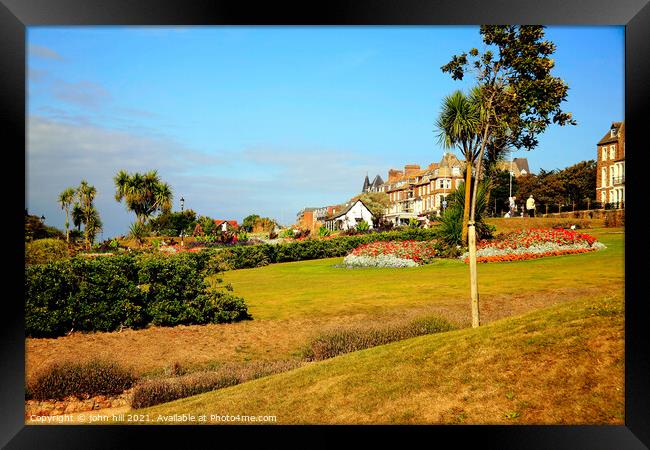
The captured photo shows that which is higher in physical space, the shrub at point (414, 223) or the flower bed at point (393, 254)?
the shrub at point (414, 223)

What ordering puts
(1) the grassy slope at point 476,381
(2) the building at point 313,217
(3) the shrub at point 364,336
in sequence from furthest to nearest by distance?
(2) the building at point 313,217
(3) the shrub at point 364,336
(1) the grassy slope at point 476,381

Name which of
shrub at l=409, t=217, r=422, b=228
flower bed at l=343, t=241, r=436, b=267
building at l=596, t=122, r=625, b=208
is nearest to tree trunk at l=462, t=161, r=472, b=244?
flower bed at l=343, t=241, r=436, b=267

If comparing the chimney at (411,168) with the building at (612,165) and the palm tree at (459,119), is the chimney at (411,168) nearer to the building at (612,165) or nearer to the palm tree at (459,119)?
the palm tree at (459,119)

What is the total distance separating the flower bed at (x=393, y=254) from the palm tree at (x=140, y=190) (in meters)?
3.49

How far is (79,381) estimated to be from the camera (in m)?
5.70

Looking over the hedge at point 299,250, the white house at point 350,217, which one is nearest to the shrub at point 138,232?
the hedge at point 299,250

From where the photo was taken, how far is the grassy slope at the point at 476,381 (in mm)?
4699

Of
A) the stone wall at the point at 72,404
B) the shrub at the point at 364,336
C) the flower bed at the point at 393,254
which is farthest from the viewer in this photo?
the flower bed at the point at 393,254

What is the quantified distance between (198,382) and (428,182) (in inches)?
167

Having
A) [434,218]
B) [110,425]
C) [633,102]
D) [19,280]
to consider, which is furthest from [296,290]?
[633,102]

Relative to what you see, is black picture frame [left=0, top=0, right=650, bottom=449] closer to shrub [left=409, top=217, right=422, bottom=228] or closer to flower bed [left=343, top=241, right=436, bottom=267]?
flower bed [left=343, top=241, right=436, bottom=267]
